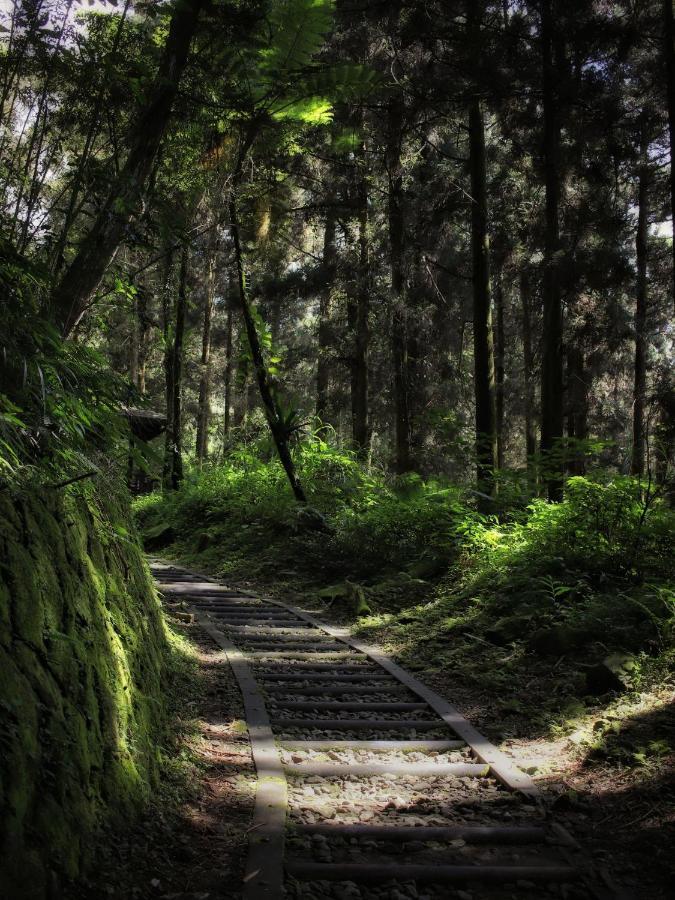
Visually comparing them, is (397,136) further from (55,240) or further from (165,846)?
(165,846)

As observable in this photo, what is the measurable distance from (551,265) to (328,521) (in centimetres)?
607

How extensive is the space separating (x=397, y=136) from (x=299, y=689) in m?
10.8

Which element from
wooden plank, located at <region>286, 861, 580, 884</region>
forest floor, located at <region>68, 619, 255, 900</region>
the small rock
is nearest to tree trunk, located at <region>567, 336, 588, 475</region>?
the small rock

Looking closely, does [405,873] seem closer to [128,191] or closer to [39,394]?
[39,394]

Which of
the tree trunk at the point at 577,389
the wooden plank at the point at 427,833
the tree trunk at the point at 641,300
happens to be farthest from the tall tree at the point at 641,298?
the wooden plank at the point at 427,833

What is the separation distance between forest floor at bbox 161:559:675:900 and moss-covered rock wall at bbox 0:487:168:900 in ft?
7.62

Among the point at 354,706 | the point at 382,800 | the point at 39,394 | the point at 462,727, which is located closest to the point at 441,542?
the point at 354,706

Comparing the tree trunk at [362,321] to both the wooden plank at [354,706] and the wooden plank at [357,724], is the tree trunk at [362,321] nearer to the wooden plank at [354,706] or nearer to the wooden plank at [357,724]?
the wooden plank at [354,706]

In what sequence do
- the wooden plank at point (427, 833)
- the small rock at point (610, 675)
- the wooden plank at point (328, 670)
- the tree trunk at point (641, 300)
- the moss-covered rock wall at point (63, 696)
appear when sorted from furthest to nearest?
the tree trunk at point (641, 300), the wooden plank at point (328, 670), the small rock at point (610, 675), the wooden plank at point (427, 833), the moss-covered rock wall at point (63, 696)

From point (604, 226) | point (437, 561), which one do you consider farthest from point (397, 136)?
point (437, 561)

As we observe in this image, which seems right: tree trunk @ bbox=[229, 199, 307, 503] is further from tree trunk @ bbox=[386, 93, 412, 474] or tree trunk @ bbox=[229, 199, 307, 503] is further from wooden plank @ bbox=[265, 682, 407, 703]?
wooden plank @ bbox=[265, 682, 407, 703]

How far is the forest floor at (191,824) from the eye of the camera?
2.47 metres

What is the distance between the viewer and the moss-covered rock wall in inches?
80.4

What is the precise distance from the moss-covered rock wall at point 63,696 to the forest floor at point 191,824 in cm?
12
